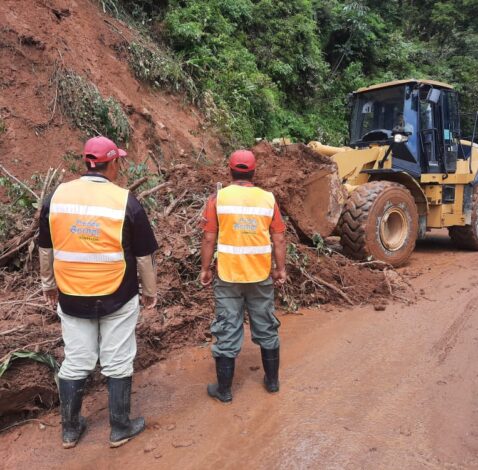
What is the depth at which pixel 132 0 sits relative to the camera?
1044 cm

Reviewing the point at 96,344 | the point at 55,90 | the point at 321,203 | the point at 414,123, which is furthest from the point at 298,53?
the point at 96,344

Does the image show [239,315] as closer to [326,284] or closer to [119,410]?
[119,410]

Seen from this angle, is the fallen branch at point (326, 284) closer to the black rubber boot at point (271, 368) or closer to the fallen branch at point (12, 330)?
the black rubber boot at point (271, 368)

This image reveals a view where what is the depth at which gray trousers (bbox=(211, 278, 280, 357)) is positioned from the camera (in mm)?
3521

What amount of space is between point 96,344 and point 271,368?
1351 mm

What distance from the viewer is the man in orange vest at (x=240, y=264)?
Result: 11.3 ft

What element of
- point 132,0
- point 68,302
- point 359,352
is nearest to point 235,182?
point 68,302

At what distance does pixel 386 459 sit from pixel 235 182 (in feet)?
6.95

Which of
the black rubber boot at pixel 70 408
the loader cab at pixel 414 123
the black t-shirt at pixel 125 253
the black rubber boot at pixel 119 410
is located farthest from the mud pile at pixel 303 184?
the black rubber boot at pixel 70 408

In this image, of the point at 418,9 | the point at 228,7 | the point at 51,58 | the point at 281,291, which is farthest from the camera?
the point at 418,9

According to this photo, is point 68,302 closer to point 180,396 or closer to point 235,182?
point 180,396

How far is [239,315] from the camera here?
11.7 ft

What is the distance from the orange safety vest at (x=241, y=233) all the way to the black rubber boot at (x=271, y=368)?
596 millimetres

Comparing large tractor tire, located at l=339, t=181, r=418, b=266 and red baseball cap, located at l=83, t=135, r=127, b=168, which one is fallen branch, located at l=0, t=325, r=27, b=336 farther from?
large tractor tire, located at l=339, t=181, r=418, b=266
